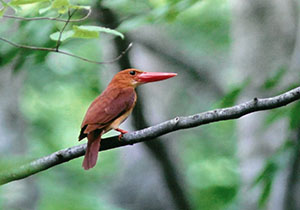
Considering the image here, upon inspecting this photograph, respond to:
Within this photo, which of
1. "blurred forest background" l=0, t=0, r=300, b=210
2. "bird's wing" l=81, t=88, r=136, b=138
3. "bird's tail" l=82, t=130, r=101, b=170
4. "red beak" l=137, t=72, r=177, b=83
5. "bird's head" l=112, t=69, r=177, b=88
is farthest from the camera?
"blurred forest background" l=0, t=0, r=300, b=210

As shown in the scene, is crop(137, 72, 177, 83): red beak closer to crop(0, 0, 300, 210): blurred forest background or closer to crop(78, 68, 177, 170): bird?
crop(78, 68, 177, 170): bird

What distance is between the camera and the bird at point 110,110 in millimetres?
2429

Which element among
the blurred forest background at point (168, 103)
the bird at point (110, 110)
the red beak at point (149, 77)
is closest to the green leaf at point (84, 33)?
the blurred forest background at point (168, 103)

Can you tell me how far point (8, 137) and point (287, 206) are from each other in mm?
2257

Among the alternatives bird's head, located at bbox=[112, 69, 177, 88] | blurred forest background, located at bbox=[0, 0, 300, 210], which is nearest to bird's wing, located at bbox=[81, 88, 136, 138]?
bird's head, located at bbox=[112, 69, 177, 88]

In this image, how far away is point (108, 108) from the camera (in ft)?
8.58

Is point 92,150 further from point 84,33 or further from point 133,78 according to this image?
point 133,78

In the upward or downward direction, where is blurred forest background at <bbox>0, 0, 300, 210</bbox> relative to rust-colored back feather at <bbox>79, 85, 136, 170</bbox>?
downward

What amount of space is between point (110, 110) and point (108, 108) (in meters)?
0.02

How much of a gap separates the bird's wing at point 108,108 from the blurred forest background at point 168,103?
0.34 meters

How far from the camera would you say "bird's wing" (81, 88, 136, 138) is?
2.48m

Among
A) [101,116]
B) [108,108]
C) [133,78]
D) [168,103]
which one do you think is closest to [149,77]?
[133,78]

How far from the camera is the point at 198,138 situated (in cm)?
716

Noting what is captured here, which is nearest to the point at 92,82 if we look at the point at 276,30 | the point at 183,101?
the point at 183,101
